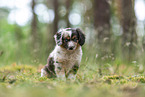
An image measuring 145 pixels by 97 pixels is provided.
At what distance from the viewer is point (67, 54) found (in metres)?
3.88

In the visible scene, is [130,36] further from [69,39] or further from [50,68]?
[50,68]

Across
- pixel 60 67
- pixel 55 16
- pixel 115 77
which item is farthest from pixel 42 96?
pixel 55 16

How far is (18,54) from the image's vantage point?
5977 mm

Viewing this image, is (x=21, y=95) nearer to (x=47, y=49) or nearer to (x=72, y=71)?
(x=72, y=71)

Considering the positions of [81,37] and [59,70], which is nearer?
[59,70]

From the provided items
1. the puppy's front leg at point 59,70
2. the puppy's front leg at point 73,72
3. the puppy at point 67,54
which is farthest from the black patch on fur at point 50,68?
the puppy's front leg at point 73,72

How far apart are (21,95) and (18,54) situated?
427 centimetres

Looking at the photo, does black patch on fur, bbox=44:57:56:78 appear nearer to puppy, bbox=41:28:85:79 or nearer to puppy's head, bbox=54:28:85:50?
puppy, bbox=41:28:85:79

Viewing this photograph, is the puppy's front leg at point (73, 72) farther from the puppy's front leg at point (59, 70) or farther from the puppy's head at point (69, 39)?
the puppy's head at point (69, 39)

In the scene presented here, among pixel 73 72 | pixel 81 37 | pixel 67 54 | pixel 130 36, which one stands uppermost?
pixel 81 37

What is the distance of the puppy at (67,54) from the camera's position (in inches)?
149

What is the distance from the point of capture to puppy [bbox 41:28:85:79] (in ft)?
12.4

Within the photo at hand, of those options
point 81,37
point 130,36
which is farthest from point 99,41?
point 81,37

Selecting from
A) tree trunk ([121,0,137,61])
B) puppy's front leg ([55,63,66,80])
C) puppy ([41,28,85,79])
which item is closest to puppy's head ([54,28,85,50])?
puppy ([41,28,85,79])
